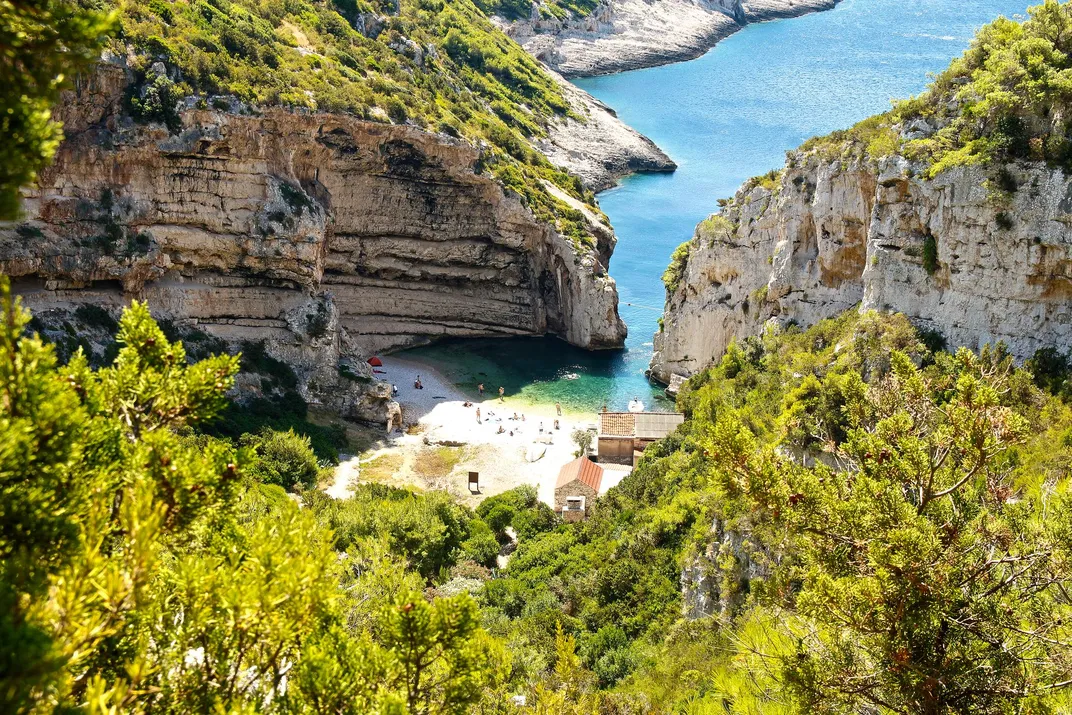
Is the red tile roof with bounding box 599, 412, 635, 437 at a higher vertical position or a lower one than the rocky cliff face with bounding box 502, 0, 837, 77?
lower

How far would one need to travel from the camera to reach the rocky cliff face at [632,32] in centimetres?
11025

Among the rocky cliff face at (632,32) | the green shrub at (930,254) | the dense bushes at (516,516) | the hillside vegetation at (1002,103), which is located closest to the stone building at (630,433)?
the dense bushes at (516,516)

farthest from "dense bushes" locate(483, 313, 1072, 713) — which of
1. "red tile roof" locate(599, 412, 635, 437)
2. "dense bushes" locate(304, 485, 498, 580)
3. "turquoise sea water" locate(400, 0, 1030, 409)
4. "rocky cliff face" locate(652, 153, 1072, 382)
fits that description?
"turquoise sea water" locate(400, 0, 1030, 409)

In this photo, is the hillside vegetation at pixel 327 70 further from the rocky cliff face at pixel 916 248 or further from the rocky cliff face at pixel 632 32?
the rocky cliff face at pixel 632 32

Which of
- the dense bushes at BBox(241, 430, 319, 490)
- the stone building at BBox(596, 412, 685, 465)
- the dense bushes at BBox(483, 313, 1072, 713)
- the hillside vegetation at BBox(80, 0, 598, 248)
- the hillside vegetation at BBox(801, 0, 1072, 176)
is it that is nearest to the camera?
the dense bushes at BBox(483, 313, 1072, 713)

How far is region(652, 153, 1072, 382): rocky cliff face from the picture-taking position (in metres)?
21.4

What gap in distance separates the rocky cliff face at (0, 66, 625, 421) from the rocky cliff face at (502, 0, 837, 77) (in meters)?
62.0

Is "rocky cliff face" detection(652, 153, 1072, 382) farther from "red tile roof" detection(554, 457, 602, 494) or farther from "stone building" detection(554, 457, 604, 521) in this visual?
"stone building" detection(554, 457, 604, 521)

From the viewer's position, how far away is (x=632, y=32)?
122 metres

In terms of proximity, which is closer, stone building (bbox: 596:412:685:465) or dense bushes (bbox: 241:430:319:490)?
dense bushes (bbox: 241:430:319:490)

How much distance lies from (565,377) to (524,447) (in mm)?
10522

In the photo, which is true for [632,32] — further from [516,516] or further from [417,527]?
[417,527]

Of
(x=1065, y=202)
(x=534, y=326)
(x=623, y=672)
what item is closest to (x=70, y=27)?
(x=623, y=672)

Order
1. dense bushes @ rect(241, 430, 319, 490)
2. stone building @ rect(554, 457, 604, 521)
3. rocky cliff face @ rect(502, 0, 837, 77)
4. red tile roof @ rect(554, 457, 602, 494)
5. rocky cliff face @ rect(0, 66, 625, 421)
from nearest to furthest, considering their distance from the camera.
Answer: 1. dense bushes @ rect(241, 430, 319, 490)
2. stone building @ rect(554, 457, 604, 521)
3. red tile roof @ rect(554, 457, 602, 494)
4. rocky cliff face @ rect(0, 66, 625, 421)
5. rocky cliff face @ rect(502, 0, 837, 77)
